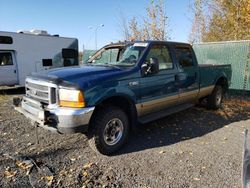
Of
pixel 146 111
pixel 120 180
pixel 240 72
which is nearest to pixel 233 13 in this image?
pixel 240 72

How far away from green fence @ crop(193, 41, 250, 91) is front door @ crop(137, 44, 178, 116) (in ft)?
19.3

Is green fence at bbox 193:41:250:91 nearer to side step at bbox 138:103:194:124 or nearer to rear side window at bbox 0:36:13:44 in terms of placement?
side step at bbox 138:103:194:124

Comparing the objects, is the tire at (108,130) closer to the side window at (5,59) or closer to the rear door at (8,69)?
the rear door at (8,69)

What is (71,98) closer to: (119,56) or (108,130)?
(108,130)

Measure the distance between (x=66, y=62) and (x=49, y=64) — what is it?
107cm

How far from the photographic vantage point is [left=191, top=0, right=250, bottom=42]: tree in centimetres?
1238

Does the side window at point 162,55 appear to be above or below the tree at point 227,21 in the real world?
below

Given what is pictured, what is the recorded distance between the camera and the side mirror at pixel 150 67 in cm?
480

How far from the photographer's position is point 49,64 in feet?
44.2

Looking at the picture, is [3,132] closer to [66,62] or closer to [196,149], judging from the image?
[196,149]

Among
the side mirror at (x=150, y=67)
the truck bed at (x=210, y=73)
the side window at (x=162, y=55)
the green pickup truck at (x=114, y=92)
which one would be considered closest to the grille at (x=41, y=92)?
the green pickup truck at (x=114, y=92)

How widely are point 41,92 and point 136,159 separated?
199 cm

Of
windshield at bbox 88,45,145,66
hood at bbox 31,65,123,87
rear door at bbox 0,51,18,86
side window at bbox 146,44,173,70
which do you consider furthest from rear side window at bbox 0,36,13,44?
side window at bbox 146,44,173,70

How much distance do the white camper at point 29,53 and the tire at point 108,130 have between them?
896 centimetres
